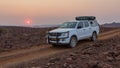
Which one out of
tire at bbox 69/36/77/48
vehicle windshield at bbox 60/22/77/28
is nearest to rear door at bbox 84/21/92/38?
vehicle windshield at bbox 60/22/77/28

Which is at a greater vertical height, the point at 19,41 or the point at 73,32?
the point at 73,32

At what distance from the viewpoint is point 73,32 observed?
19.8 meters

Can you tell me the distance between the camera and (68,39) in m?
19.3

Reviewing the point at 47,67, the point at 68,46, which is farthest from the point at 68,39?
the point at 47,67

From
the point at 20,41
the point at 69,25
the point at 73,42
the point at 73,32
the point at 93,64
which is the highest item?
the point at 69,25

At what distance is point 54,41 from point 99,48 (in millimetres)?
3618

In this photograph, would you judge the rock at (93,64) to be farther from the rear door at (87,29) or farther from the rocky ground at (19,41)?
the rear door at (87,29)

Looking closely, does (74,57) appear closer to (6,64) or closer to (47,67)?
(47,67)

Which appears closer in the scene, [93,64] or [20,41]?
[93,64]

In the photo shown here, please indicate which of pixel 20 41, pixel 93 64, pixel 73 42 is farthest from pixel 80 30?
pixel 93 64

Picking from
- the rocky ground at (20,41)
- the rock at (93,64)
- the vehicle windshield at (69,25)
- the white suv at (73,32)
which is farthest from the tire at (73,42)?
the rock at (93,64)

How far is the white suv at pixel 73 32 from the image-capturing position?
19375 millimetres

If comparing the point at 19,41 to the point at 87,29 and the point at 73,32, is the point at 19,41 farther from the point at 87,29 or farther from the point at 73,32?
the point at 73,32

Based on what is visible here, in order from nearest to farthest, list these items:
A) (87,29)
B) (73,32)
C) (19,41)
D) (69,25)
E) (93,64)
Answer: (93,64) → (73,32) → (69,25) → (87,29) → (19,41)
